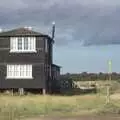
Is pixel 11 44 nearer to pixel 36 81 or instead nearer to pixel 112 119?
pixel 36 81

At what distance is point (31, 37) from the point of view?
53.8 metres

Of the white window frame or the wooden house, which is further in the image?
the white window frame

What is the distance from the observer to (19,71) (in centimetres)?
5416

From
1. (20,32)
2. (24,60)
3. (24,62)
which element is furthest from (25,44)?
(24,62)

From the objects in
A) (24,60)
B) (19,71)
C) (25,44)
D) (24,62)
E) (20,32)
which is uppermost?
(20,32)

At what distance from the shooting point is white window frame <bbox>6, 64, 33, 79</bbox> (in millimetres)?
53969

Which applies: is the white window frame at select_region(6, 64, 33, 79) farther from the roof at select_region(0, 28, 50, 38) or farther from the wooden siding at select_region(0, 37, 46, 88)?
the roof at select_region(0, 28, 50, 38)

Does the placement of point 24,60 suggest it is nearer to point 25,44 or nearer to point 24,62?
point 24,62

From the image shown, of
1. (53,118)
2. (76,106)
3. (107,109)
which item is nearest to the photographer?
(53,118)

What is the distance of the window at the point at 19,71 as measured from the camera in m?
54.0

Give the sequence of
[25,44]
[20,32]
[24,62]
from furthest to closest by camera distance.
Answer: [20,32] < [24,62] < [25,44]

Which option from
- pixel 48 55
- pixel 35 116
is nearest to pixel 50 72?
pixel 48 55

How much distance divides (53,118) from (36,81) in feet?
88.3

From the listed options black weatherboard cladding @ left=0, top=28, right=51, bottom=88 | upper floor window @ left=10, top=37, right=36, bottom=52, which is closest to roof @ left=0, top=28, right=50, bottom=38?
black weatherboard cladding @ left=0, top=28, right=51, bottom=88
